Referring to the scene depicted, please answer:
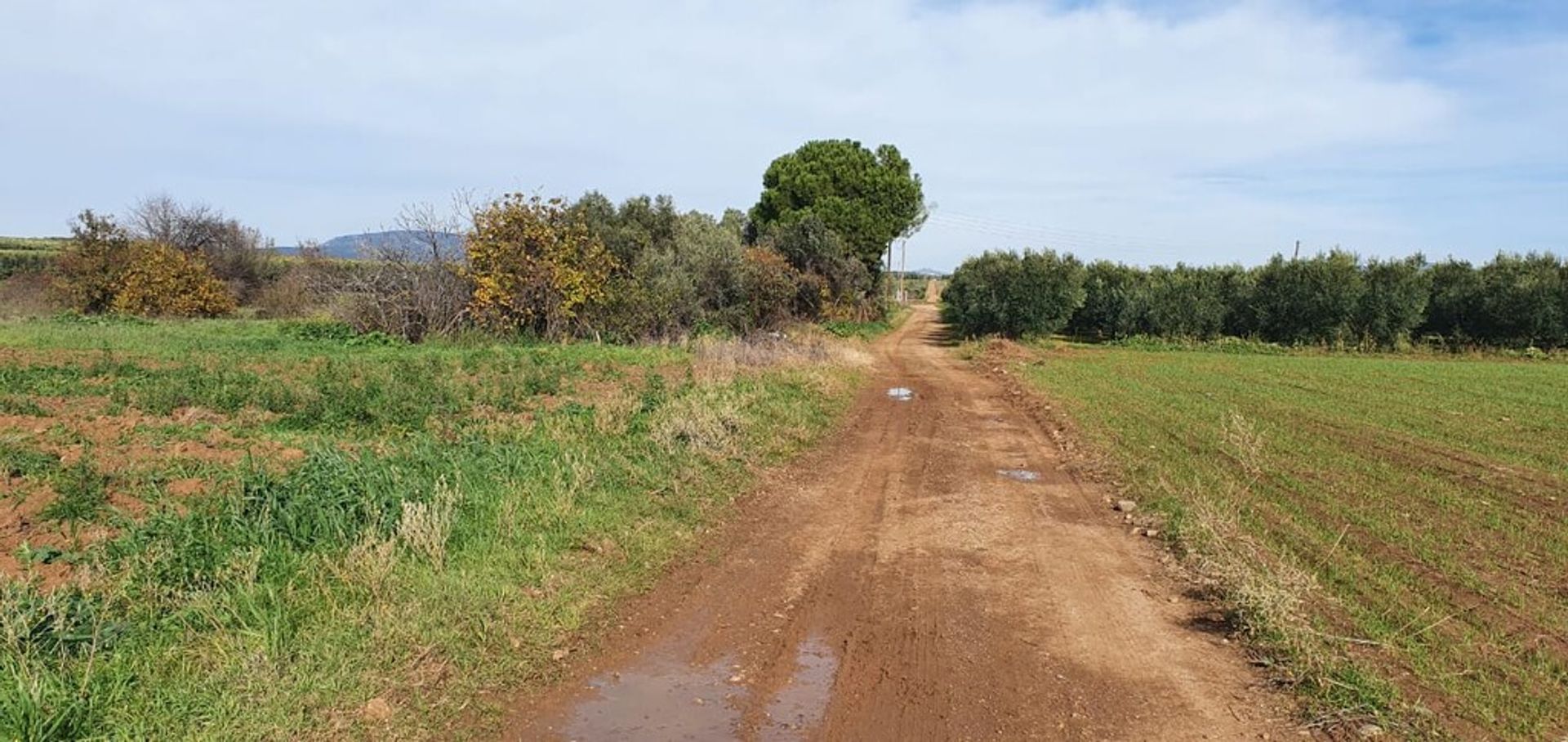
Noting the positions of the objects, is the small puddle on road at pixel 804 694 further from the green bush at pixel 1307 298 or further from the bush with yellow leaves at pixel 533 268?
the green bush at pixel 1307 298

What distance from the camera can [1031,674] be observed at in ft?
17.2

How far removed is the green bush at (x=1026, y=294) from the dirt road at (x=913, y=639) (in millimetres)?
25778

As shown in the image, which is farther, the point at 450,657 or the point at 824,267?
the point at 824,267

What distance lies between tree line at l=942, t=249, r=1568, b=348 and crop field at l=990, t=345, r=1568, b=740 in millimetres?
15164

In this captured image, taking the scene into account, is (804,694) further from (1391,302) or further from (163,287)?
(1391,302)

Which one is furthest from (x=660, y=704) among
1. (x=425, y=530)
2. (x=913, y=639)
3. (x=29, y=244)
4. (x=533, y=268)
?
(x=29, y=244)

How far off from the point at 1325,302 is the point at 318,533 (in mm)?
38178

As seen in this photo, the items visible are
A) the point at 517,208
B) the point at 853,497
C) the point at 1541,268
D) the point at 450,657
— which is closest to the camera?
the point at 450,657

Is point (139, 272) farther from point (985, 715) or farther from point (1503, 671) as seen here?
point (1503, 671)

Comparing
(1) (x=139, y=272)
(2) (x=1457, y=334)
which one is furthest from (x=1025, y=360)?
(1) (x=139, y=272)

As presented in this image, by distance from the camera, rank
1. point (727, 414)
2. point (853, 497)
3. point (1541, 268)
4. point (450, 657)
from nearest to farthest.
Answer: point (450, 657)
point (853, 497)
point (727, 414)
point (1541, 268)

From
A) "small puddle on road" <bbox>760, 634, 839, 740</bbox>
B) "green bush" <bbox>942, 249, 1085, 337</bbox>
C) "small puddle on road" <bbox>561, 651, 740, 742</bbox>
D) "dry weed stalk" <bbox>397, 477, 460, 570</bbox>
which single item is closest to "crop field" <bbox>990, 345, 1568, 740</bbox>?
"small puddle on road" <bbox>760, 634, 839, 740</bbox>

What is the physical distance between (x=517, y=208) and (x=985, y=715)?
63.0 ft

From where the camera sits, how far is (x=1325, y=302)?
3484 cm
